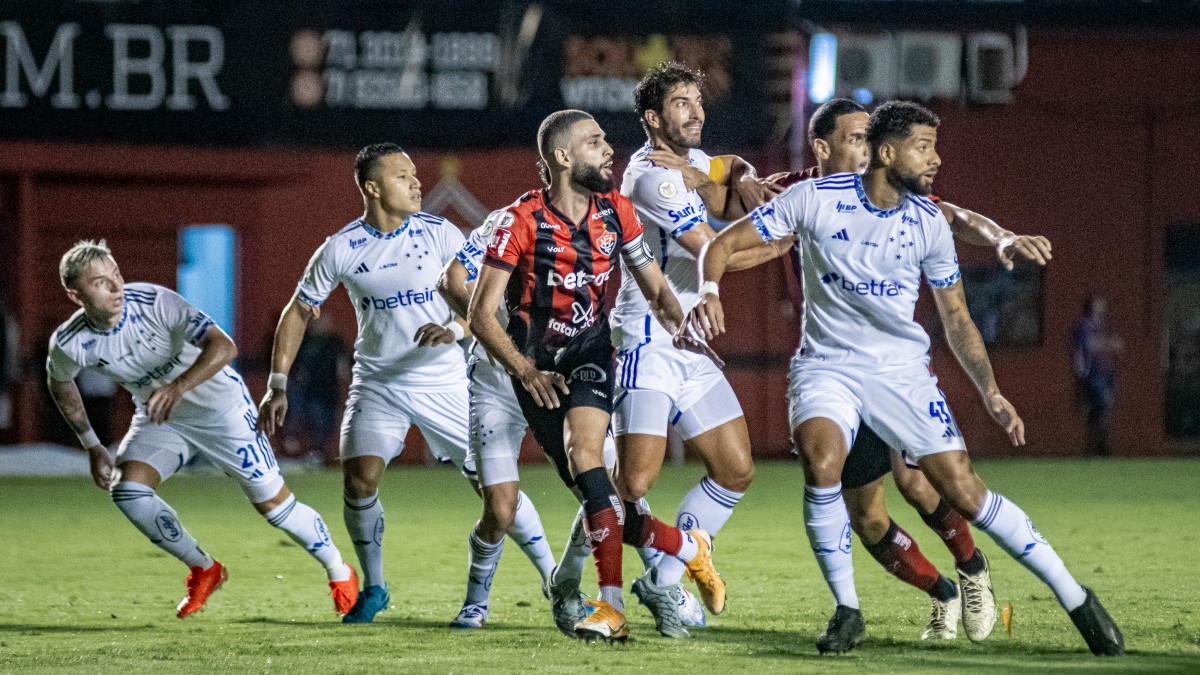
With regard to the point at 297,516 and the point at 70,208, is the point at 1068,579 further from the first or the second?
the point at 70,208

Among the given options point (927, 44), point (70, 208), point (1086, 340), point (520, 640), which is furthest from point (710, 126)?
point (520, 640)

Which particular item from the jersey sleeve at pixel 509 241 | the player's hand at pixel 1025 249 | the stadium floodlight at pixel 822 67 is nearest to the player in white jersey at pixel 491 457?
the jersey sleeve at pixel 509 241

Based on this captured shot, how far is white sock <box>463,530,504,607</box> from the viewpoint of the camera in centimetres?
794

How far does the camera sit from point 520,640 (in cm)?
741

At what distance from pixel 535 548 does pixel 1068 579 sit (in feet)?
8.56

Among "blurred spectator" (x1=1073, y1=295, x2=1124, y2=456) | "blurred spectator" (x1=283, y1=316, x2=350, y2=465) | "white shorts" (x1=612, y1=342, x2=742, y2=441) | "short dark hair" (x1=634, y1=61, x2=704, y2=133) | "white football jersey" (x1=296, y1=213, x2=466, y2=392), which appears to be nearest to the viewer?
"white shorts" (x1=612, y1=342, x2=742, y2=441)

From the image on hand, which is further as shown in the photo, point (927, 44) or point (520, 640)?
point (927, 44)

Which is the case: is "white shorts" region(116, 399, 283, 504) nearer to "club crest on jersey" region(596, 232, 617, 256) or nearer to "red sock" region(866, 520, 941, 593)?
"club crest on jersey" region(596, 232, 617, 256)

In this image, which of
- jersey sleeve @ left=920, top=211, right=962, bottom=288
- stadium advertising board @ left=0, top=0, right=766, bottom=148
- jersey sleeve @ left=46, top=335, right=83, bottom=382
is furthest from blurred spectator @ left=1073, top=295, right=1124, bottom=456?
jersey sleeve @ left=46, top=335, right=83, bottom=382

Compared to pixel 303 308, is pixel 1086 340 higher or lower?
lower

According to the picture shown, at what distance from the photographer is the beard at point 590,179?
286 inches

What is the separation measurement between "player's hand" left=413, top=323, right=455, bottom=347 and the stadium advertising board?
10.6 metres

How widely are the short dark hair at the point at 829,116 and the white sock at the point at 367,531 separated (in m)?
2.61

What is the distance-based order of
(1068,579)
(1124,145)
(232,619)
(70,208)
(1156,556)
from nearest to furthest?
(1068,579), (232,619), (1156,556), (70,208), (1124,145)
